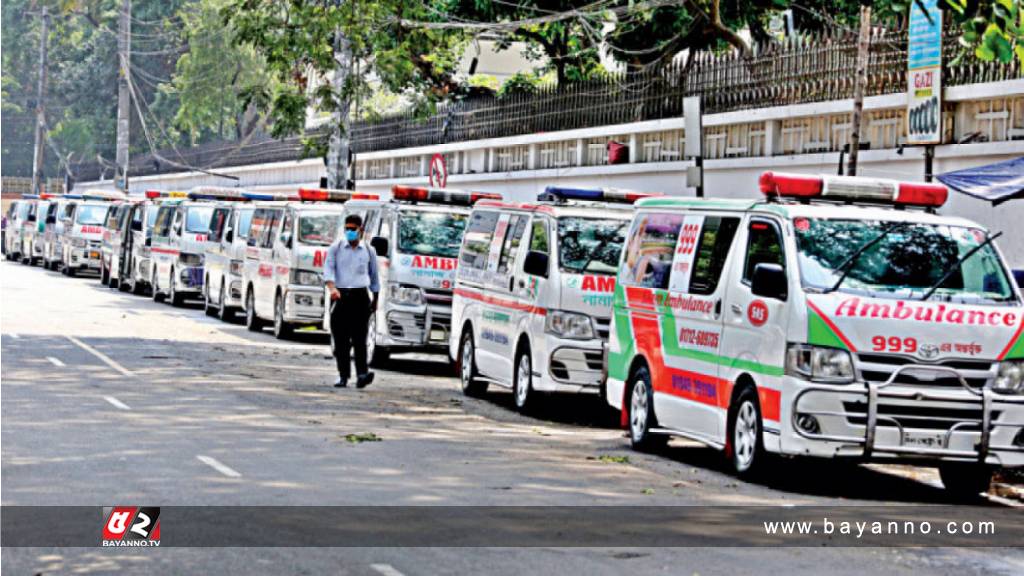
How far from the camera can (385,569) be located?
889cm

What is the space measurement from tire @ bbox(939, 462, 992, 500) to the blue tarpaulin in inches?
117

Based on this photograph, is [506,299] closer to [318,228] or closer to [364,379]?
[364,379]

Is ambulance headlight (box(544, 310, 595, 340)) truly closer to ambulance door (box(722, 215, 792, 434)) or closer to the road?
the road

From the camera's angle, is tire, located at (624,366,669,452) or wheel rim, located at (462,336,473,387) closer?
tire, located at (624,366,669,452)

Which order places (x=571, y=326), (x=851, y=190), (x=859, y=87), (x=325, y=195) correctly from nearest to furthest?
(x=851, y=190), (x=571, y=326), (x=859, y=87), (x=325, y=195)

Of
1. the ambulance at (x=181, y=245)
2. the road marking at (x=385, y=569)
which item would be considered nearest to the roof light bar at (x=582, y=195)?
the road marking at (x=385, y=569)

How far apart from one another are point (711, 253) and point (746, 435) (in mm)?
1671

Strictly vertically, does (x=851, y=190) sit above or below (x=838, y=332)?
above

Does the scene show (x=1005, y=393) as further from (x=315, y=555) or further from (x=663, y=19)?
(x=663, y=19)

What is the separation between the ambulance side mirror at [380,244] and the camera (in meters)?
22.4

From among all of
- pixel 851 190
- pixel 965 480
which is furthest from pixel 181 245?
pixel 965 480

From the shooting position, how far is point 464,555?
9.38 m

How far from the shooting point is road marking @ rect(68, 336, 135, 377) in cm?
2003

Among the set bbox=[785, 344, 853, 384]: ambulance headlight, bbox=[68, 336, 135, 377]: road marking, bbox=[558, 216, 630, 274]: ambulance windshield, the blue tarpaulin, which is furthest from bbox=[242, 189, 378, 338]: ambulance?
bbox=[785, 344, 853, 384]: ambulance headlight
